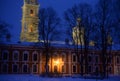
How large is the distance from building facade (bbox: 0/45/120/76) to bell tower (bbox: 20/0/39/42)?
660cm

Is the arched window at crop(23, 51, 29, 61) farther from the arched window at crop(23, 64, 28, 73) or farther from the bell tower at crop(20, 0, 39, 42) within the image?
the bell tower at crop(20, 0, 39, 42)

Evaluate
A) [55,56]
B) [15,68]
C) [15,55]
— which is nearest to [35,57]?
[15,55]

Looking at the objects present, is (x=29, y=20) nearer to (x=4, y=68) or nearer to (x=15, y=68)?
(x=15, y=68)

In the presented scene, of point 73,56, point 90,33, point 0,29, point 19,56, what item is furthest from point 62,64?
point 0,29

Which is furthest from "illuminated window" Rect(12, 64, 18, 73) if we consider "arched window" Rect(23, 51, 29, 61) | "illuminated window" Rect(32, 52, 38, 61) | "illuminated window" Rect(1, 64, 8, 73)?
"illuminated window" Rect(32, 52, 38, 61)

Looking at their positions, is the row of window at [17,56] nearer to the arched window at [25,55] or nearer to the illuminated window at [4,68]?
the arched window at [25,55]

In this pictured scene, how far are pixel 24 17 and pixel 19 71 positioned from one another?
1406cm

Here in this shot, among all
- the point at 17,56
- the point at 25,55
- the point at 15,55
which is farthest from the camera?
the point at 25,55

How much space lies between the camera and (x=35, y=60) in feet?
203

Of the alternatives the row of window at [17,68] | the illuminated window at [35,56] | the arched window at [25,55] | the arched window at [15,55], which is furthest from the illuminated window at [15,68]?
the illuminated window at [35,56]

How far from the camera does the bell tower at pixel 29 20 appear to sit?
68000 millimetres

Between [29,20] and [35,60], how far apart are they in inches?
421

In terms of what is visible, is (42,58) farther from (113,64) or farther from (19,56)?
(113,64)

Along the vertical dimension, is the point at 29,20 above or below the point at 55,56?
above
